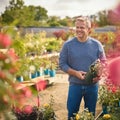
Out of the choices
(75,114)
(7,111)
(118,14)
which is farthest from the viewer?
(75,114)

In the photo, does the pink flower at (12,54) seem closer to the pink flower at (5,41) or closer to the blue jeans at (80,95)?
the pink flower at (5,41)

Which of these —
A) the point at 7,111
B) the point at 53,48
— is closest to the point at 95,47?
the point at 7,111

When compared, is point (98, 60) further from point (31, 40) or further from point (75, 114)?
point (31, 40)

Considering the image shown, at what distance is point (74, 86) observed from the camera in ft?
10.2

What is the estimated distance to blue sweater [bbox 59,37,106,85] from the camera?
119 inches

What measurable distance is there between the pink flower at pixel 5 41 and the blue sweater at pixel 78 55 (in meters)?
2.30

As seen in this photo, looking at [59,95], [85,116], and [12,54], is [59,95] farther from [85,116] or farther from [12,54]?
[12,54]

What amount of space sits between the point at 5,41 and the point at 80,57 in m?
2.34

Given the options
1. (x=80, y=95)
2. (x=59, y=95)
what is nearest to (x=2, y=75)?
(x=80, y=95)

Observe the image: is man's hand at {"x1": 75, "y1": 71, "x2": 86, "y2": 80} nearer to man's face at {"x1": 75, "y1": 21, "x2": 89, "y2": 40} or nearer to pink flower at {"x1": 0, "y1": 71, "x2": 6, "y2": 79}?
man's face at {"x1": 75, "y1": 21, "x2": 89, "y2": 40}

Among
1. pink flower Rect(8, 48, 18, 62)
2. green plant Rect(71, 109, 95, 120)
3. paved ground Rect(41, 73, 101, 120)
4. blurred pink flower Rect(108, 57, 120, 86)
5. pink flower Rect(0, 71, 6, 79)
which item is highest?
pink flower Rect(8, 48, 18, 62)

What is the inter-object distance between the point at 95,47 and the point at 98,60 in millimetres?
124

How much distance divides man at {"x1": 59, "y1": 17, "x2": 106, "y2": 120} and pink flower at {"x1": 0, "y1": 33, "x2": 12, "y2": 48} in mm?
2261

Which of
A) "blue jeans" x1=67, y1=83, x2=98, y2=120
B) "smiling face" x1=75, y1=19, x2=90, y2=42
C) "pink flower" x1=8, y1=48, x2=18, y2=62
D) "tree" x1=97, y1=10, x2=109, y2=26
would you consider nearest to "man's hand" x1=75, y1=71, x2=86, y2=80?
"blue jeans" x1=67, y1=83, x2=98, y2=120
